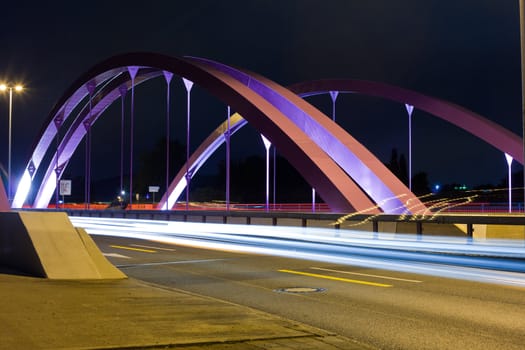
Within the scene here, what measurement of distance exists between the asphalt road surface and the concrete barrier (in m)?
1.29

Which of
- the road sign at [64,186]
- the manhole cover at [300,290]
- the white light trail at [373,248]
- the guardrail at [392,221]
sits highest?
the road sign at [64,186]

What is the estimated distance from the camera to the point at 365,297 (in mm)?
10578

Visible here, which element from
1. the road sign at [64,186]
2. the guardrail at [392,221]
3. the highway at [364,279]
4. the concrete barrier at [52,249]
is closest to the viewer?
the highway at [364,279]

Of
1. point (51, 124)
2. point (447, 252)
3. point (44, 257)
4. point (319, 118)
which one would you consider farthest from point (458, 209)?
point (44, 257)

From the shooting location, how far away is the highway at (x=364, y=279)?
796cm

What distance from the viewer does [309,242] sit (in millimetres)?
23062

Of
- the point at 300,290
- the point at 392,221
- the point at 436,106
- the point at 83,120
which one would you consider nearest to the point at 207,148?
the point at 83,120

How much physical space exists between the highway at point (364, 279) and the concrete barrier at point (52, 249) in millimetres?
1250

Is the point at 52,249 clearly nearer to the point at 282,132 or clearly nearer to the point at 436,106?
the point at 282,132

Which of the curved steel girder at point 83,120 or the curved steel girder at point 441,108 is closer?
the curved steel girder at point 441,108

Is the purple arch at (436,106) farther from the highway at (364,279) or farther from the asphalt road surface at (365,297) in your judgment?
the asphalt road surface at (365,297)

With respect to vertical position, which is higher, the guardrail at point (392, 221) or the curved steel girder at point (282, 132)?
the curved steel girder at point (282, 132)

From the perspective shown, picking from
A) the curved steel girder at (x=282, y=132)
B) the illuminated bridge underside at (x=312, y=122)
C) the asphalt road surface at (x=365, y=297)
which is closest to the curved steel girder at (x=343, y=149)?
the illuminated bridge underside at (x=312, y=122)

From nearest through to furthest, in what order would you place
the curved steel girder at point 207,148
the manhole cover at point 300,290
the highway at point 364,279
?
the highway at point 364,279 < the manhole cover at point 300,290 < the curved steel girder at point 207,148
